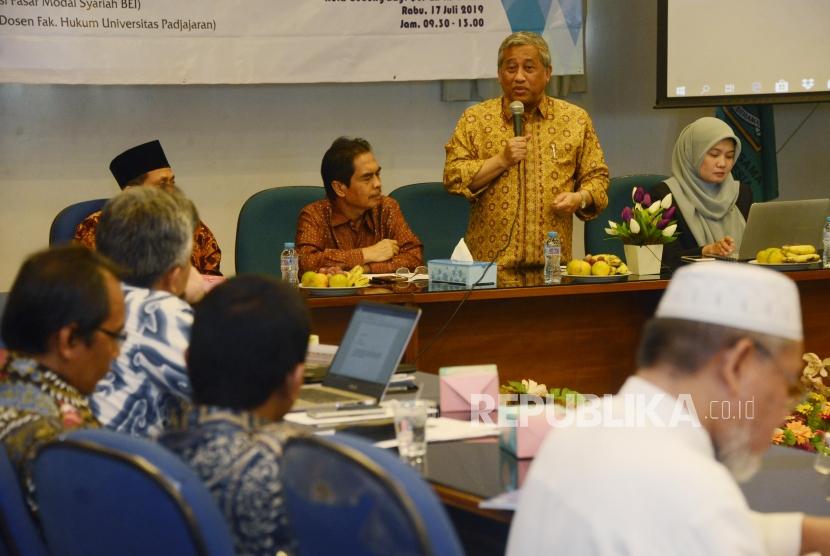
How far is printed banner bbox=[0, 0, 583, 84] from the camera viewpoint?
5.07 metres

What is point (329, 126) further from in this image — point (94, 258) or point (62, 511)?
point (62, 511)

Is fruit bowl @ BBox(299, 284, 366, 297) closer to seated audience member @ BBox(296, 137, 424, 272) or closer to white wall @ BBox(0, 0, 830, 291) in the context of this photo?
seated audience member @ BBox(296, 137, 424, 272)

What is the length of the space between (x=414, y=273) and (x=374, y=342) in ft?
6.15

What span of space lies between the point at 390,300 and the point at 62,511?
228 centimetres

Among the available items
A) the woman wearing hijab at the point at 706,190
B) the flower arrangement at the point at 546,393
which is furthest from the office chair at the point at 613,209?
the flower arrangement at the point at 546,393

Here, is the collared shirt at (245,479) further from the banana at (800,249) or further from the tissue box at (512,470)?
the banana at (800,249)

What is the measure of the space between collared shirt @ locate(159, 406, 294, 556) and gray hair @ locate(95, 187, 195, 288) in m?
0.81

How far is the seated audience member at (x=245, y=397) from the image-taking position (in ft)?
5.25

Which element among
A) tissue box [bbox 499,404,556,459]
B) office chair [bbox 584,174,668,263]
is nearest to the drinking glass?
tissue box [bbox 499,404,556,459]

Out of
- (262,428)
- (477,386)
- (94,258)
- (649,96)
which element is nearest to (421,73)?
(649,96)

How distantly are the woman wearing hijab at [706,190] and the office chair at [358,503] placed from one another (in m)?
3.65

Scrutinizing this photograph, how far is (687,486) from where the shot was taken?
1.26 m

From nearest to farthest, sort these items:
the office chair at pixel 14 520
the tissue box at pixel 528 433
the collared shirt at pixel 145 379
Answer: the office chair at pixel 14 520 → the tissue box at pixel 528 433 → the collared shirt at pixel 145 379

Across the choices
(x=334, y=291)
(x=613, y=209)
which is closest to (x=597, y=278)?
(x=334, y=291)
